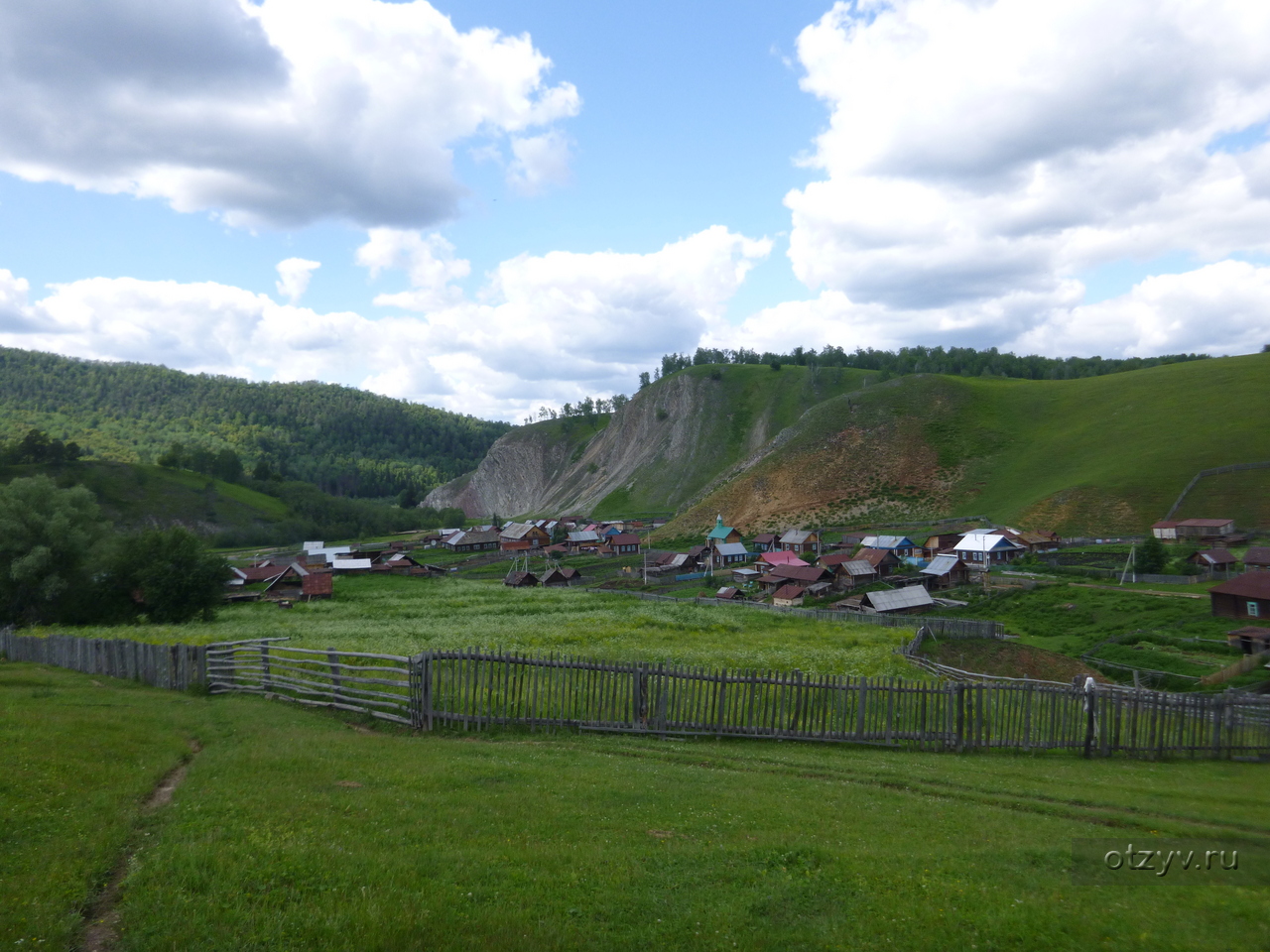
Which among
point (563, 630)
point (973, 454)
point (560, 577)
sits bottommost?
point (560, 577)

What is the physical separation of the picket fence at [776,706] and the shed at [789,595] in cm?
4509

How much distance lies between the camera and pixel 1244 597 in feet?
146

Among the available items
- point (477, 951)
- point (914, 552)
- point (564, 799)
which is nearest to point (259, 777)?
point (564, 799)

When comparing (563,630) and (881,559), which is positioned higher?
(881,559)

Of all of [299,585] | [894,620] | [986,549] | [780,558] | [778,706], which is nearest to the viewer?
[778,706]

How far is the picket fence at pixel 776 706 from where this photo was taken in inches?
610

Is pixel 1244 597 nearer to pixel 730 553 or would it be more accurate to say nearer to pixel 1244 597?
pixel 1244 597

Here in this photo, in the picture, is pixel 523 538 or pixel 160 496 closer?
pixel 523 538

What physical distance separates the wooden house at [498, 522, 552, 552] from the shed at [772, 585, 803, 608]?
2250 inches

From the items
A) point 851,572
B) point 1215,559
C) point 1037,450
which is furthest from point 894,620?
point 1037,450

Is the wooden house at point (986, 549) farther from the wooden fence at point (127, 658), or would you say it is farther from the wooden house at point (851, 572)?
the wooden fence at point (127, 658)

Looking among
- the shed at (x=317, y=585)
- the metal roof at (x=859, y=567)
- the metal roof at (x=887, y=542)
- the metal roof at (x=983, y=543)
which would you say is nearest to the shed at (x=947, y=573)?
the metal roof at (x=859, y=567)

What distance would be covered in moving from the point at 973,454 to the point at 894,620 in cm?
7645

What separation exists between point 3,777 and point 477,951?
6.80 meters
